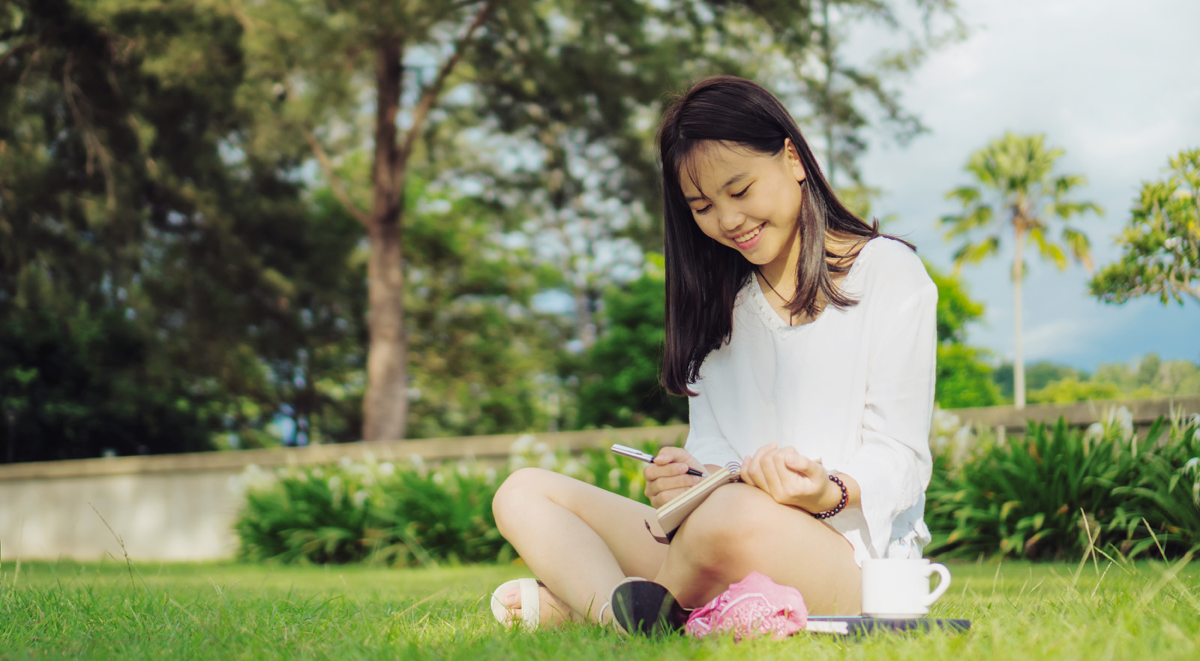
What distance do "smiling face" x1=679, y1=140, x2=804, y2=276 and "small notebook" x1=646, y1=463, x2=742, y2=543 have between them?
573 millimetres

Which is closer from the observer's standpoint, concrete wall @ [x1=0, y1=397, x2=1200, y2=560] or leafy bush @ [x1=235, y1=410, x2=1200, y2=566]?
leafy bush @ [x1=235, y1=410, x2=1200, y2=566]

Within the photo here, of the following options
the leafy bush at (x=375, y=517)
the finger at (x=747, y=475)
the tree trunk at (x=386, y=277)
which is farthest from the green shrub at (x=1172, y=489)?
the tree trunk at (x=386, y=277)

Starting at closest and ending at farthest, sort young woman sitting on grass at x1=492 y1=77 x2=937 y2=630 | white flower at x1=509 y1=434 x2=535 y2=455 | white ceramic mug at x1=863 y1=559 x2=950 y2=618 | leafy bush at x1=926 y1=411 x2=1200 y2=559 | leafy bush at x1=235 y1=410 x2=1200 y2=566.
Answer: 1. white ceramic mug at x1=863 y1=559 x2=950 y2=618
2. young woman sitting on grass at x1=492 y1=77 x2=937 y2=630
3. leafy bush at x1=926 y1=411 x2=1200 y2=559
4. leafy bush at x1=235 y1=410 x2=1200 y2=566
5. white flower at x1=509 y1=434 x2=535 y2=455

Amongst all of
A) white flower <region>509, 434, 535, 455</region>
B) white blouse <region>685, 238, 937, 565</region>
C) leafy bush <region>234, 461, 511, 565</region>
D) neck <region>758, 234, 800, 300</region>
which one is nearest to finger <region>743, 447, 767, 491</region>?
white blouse <region>685, 238, 937, 565</region>

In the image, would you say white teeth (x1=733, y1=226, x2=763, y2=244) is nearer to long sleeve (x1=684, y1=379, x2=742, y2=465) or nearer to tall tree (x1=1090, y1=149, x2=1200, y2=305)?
long sleeve (x1=684, y1=379, x2=742, y2=465)

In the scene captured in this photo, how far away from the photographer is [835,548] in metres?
1.92

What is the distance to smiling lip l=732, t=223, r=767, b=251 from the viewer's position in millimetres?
2158

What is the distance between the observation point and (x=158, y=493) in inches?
391

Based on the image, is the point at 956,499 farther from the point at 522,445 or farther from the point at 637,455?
the point at 637,455

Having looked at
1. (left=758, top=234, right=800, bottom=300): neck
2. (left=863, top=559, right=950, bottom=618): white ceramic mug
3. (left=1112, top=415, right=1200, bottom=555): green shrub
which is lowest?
(left=1112, top=415, right=1200, bottom=555): green shrub

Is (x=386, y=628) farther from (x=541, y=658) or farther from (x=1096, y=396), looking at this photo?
(x=1096, y=396)

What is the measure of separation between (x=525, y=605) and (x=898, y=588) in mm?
889

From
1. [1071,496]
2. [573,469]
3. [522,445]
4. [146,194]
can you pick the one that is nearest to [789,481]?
[1071,496]

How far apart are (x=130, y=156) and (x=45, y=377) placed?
754 cm
